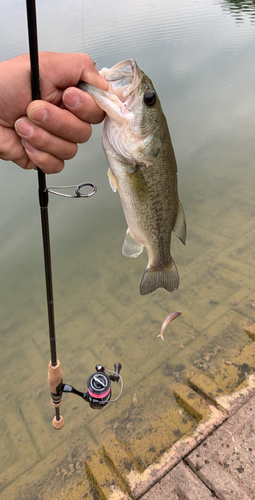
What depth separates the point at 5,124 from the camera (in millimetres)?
1429

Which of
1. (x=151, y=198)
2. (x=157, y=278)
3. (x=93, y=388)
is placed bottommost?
(x=93, y=388)

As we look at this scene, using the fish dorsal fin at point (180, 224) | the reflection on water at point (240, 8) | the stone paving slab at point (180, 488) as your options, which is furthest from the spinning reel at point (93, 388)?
the reflection on water at point (240, 8)

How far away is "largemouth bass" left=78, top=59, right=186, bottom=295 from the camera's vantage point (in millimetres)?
1295

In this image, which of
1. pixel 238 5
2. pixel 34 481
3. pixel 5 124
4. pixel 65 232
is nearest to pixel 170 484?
pixel 34 481

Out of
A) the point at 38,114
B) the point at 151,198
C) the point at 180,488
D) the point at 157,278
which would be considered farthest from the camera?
the point at 180,488

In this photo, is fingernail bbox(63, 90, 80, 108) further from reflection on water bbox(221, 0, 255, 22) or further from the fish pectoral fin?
reflection on water bbox(221, 0, 255, 22)

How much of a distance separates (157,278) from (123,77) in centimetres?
101

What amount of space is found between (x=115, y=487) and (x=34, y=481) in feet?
2.51

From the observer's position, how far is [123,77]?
52.2 inches

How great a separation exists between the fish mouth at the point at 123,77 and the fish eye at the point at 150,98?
57mm

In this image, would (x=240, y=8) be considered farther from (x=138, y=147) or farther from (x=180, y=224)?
(x=138, y=147)

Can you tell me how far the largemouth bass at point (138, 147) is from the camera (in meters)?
1.29

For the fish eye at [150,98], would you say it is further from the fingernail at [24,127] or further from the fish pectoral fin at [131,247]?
the fish pectoral fin at [131,247]

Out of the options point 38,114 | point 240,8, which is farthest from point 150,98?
point 240,8
